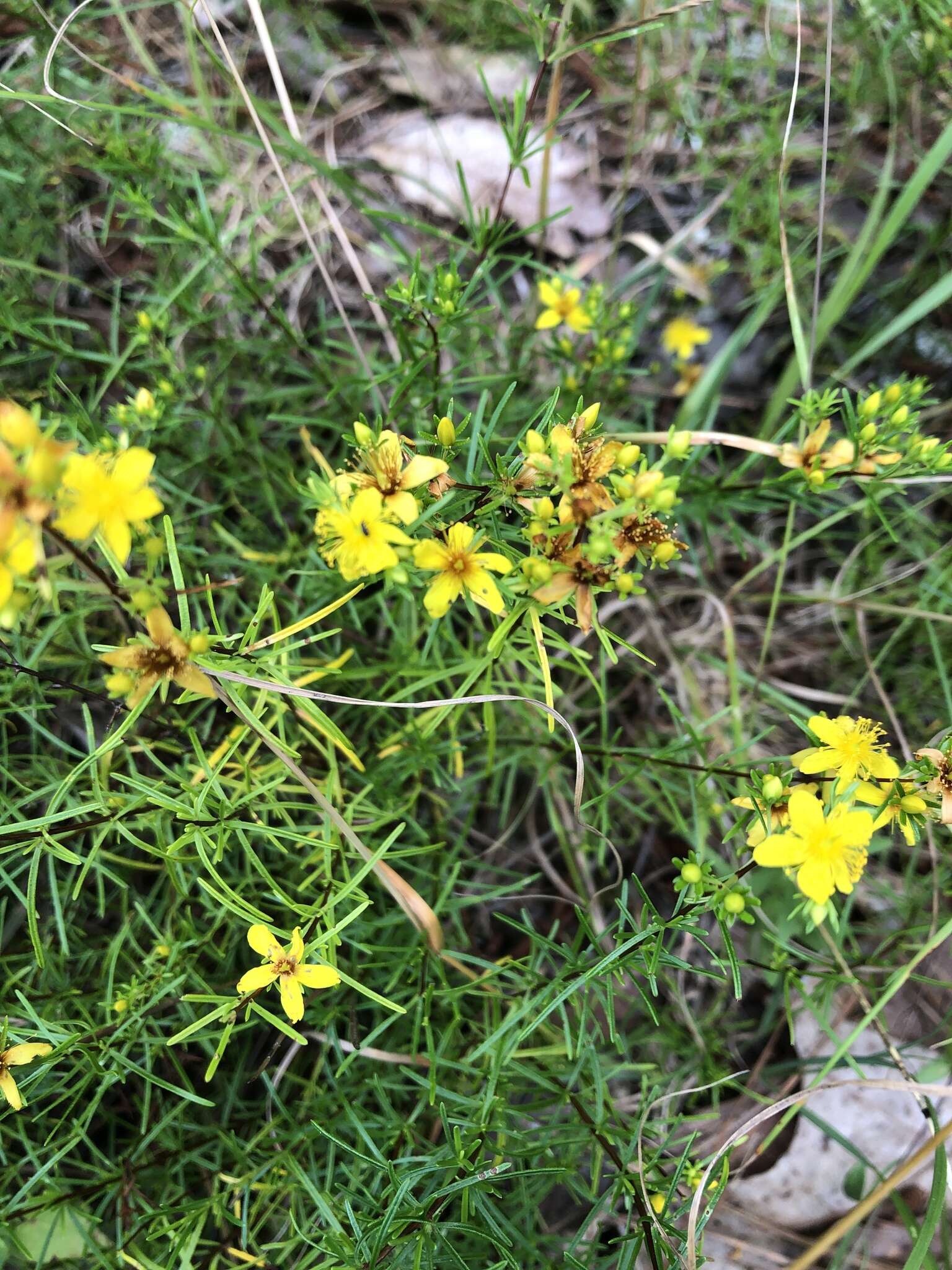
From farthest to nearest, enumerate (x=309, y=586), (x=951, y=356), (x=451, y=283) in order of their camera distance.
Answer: (x=951, y=356), (x=309, y=586), (x=451, y=283)

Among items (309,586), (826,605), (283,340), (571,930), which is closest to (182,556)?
(309,586)

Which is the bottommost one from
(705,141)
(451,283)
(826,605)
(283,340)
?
(826,605)

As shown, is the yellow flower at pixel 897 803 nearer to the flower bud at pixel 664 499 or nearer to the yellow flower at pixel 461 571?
the flower bud at pixel 664 499

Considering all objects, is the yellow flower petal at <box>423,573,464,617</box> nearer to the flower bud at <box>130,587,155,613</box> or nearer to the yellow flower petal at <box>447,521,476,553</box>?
the yellow flower petal at <box>447,521,476,553</box>

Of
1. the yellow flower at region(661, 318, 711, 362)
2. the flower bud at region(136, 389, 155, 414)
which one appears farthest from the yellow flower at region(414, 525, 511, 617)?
the yellow flower at region(661, 318, 711, 362)

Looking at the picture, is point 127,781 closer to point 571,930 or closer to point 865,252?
point 571,930

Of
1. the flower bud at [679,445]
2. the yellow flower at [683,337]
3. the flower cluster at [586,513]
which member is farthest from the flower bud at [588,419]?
the yellow flower at [683,337]
